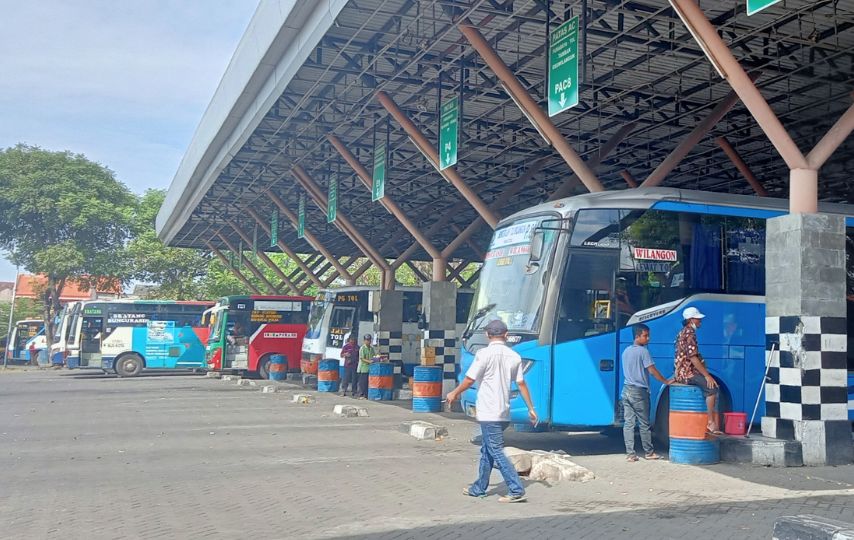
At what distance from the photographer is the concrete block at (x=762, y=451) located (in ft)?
34.8

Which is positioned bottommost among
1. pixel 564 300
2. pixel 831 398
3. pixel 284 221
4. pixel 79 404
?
pixel 79 404

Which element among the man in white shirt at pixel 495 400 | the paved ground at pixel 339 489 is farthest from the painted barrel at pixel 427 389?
the man in white shirt at pixel 495 400

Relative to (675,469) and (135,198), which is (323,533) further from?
(135,198)

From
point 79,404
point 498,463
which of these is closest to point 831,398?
point 498,463

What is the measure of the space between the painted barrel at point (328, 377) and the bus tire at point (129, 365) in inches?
465

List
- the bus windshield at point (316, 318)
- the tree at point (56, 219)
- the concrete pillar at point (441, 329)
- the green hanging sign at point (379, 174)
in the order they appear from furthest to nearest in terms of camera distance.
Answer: the tree at point (56, 219) < the bus windshield at point (316, 318) < the concrete pillar at point (441, 329) < the green hanging sign at point (379, 174)

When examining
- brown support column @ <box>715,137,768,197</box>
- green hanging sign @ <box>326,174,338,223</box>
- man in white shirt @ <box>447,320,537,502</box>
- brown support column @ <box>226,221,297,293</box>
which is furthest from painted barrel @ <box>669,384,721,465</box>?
brown support column @ <box>226,221,297,293</box>

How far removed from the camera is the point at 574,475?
9727mm

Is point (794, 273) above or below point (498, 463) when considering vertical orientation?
above

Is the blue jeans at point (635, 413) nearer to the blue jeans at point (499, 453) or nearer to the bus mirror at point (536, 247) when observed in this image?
the bus mirror at point (536, 247)

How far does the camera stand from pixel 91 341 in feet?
112

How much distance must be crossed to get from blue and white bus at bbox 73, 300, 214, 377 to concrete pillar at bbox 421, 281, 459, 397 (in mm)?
16002

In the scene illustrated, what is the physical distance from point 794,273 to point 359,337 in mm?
18336

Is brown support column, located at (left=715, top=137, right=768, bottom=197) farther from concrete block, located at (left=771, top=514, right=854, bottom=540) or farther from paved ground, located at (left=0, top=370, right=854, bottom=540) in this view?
concrete block, located at (left=771, top=514, right=854, bottom=540)
